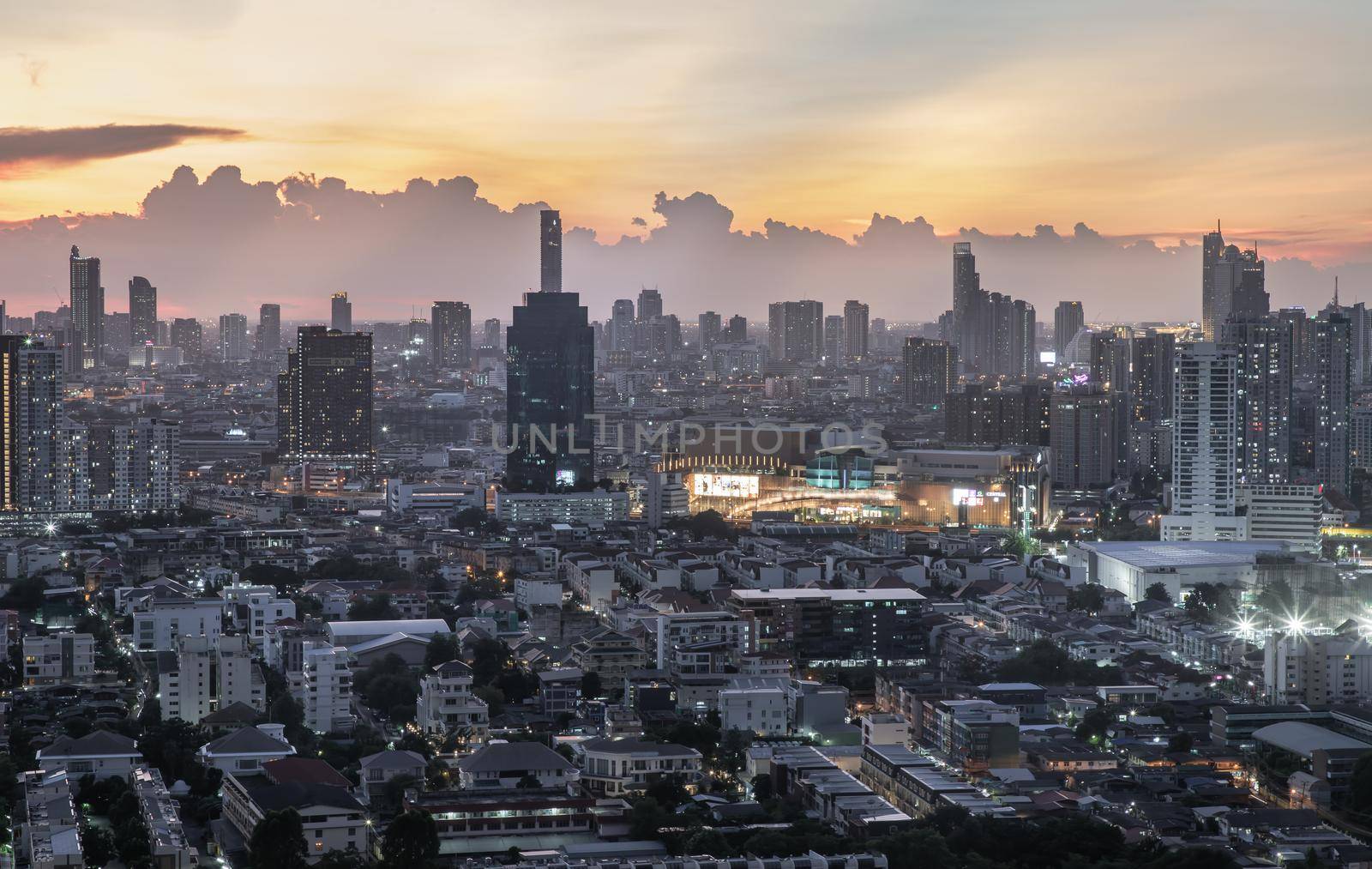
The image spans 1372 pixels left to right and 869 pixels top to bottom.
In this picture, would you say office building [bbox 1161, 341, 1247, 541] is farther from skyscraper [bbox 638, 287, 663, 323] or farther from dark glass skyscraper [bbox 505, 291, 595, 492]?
skyscraper [bbox 638, 287, 663, 323]

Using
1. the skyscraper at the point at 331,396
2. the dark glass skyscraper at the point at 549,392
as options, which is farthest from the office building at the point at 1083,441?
the skyscraper at the point at 331,396

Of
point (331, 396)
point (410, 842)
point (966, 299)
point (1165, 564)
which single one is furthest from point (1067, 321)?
point (410, 842)

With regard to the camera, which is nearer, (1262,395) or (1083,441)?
(1262,395)

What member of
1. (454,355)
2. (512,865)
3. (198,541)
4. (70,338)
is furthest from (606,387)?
(512,865)

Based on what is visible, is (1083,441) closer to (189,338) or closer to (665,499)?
(665,499)

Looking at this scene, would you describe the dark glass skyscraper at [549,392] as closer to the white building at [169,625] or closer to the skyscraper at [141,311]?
the white building at [169,625]

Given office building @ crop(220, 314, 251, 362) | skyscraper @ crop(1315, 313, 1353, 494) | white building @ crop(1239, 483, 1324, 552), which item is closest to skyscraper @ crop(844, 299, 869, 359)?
office building @ crop(220, 314, 251, 362)

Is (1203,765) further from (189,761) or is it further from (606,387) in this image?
(606,387)
